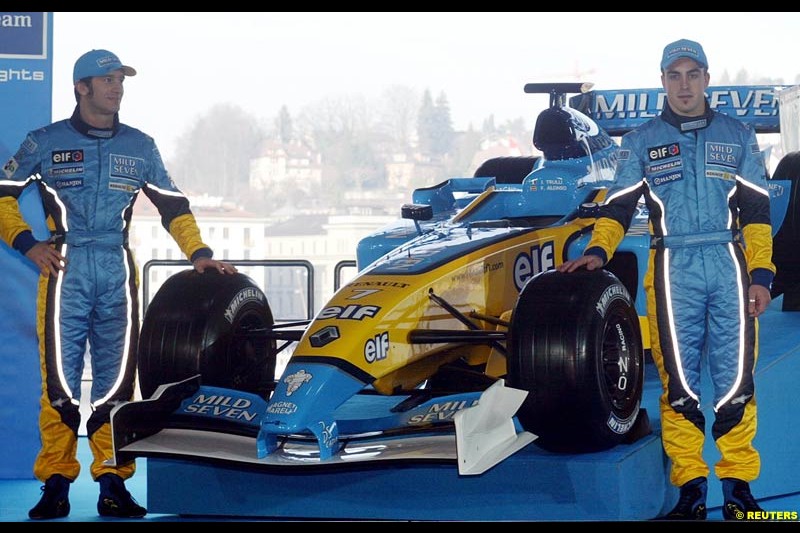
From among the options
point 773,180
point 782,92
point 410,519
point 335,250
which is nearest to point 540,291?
point 410,519

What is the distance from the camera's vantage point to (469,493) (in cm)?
411

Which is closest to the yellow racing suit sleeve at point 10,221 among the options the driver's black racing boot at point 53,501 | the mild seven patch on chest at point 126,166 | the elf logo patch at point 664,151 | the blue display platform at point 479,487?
the mild seven patch on chest at point 126,166

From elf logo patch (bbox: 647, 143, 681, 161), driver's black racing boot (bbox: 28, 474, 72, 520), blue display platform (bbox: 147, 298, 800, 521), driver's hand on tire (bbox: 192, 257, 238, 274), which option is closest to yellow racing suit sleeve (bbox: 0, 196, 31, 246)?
driver's hand on tire (bbox: 192, 257, 238, 274)

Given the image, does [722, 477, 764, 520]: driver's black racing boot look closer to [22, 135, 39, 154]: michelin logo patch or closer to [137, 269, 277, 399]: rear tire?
[137, 269, 277, 399]: rear tire

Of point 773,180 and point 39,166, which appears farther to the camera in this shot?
point 773,180

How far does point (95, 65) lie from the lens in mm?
4695

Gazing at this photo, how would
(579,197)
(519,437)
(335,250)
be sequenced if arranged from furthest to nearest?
1. (335,250)
2. (579,197)
3. (519,437)

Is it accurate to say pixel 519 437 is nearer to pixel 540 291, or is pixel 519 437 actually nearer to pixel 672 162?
pixel 540 291

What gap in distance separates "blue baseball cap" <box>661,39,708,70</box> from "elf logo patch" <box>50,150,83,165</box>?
7.37 ft

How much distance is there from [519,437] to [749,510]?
0.90 meters

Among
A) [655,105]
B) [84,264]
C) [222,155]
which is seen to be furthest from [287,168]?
[84,264]

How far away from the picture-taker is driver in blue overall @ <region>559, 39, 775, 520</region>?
4172mm

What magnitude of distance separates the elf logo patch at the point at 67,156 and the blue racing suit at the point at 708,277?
2192 mm

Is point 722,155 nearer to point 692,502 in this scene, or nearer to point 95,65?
point 692,502
